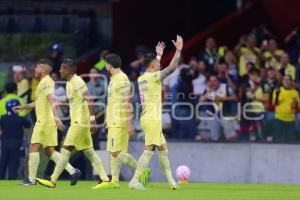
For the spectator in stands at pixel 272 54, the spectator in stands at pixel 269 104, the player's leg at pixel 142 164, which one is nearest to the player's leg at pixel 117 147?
the player's leg at pixel 142 164

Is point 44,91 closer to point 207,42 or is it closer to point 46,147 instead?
point 46,147

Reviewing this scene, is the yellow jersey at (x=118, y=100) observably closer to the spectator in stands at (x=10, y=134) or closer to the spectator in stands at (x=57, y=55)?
the spectator in stands at (x=10, y=134)

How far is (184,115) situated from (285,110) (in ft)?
7.72

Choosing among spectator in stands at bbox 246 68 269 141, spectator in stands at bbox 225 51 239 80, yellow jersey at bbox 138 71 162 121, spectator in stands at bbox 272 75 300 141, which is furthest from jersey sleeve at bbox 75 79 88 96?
spectator in stands at bbox 225 51 239 80

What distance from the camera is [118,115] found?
2300 centimetres

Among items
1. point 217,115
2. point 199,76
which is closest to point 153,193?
point 217,115

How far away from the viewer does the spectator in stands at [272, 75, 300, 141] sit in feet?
91.9

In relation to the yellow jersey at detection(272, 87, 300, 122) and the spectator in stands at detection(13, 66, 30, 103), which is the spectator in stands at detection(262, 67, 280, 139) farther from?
the spectator in stands at detection(13, 66, 30, 103)

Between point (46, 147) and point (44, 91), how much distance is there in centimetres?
113

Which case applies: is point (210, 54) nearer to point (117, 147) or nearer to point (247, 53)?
point (247, 53)

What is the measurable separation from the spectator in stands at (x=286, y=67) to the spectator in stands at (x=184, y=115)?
221 cm

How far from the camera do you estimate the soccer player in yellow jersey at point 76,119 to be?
902 inches

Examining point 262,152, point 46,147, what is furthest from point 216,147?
point 46,147

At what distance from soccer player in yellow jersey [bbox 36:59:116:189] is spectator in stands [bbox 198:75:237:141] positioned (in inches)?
222
